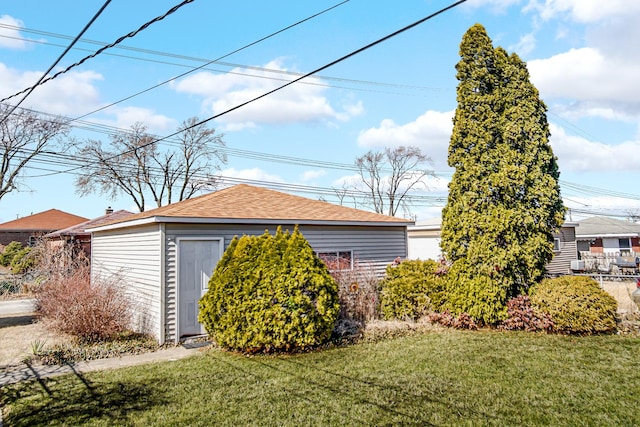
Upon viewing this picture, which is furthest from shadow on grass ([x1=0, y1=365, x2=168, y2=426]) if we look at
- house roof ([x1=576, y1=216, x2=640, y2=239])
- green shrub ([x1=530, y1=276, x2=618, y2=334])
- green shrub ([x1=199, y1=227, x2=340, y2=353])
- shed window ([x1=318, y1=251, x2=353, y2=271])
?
house roof ([x1=576, y1=216, x2=640, y2=239])

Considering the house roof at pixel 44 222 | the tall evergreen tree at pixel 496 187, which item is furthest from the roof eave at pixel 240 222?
the house roof at pixel 44 222

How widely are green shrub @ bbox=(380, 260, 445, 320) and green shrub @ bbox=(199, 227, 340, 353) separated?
2.38 m

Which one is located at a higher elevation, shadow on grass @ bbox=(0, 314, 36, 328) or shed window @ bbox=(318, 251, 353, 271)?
shed window @ bbox=(318, 251, 353, 271)

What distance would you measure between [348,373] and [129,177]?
98.3 ft

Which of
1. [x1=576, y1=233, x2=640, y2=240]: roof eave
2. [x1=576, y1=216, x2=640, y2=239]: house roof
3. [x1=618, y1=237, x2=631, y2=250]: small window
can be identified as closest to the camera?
[x1=576, y1=233, x2=640, y2=240]: roof eave

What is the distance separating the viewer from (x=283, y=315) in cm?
742

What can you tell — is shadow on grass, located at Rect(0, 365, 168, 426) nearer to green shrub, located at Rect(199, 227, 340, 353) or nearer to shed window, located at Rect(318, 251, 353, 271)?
green shrub, located at Rect(199, 227, 340, 353)

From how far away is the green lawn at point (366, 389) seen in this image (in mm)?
4699

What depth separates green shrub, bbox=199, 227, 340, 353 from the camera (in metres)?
7.43

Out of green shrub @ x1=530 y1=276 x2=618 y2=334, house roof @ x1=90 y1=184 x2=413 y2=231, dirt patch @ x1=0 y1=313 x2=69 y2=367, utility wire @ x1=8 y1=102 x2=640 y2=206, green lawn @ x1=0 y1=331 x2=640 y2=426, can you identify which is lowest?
green lawn @ x1=0 y1=331 x2=640 y2=426

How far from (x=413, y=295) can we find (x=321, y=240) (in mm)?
2869

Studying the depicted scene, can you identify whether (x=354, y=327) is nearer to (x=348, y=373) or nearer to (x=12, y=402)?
(x=348, y=373)

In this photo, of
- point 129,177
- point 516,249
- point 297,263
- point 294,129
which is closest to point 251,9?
point 297,263

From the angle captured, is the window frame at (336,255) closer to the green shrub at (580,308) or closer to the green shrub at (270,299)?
the green shrub at (270,299)
